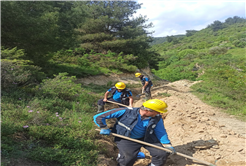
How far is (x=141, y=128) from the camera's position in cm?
290

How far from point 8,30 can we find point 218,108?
33.9 ft

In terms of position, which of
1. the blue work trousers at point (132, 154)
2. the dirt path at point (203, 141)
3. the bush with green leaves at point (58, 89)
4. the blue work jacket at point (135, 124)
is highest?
the bush with green leaves at point (58, 89)

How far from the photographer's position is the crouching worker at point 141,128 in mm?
2814

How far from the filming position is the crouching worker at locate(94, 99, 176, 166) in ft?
9.23

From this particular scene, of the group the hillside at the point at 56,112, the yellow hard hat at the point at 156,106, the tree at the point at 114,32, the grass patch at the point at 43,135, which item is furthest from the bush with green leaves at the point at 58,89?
the tree at the point at 114,32

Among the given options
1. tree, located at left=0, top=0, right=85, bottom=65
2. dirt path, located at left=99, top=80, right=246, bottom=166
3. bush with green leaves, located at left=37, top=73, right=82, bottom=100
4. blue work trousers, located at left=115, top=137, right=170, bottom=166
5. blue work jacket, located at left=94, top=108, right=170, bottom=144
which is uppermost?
tree, located at left=0, top=0, right=85, bottom=65

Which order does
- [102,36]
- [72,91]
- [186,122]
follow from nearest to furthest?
[186,122], [72,91], [102,36]

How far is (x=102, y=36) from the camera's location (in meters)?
15.9

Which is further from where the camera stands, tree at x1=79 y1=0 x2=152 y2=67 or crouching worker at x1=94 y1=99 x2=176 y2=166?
tree at x1=79 y1=0 x2=152 y2=67

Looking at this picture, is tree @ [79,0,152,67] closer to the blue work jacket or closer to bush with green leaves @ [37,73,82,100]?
bush with green leaves @ [37,73,82,100]

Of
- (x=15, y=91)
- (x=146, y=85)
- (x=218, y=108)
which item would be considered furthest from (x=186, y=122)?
(x=15, y=91)

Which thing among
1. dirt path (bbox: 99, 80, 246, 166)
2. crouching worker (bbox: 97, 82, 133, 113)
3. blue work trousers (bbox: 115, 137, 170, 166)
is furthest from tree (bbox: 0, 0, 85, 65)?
blue work trousers (bbox: 115, 137, 170, 166)

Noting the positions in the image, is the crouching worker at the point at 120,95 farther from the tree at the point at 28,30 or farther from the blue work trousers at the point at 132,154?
the tree at the point at 28,30

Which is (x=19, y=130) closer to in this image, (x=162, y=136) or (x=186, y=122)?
(x=162, y=136)
